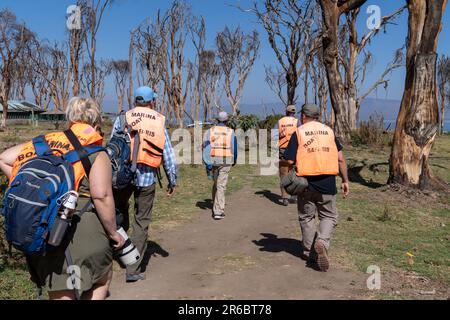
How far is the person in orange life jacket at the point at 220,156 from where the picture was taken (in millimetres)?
7988

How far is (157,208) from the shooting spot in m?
8.59

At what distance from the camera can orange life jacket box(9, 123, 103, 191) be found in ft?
9.02

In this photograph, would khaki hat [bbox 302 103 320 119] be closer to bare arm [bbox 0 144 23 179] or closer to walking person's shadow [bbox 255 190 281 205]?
bare arm [bbox 0 144 23 179]

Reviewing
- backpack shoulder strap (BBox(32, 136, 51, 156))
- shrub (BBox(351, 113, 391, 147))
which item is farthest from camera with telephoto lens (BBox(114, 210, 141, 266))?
shrub (BBox(351, 113, 391, 147))

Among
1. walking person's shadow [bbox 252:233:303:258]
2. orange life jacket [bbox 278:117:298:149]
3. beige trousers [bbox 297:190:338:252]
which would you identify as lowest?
walking person's shadow [bbox 252:233:303:258]

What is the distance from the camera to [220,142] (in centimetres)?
802

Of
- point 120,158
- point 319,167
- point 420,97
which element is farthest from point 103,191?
point 420,97

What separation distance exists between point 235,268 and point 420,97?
638cm

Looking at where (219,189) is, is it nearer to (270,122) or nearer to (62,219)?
(62,219)

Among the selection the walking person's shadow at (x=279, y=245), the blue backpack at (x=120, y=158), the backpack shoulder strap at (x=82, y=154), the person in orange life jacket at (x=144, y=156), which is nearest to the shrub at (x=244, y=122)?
the walking person's shadow at (x=279, y=245)

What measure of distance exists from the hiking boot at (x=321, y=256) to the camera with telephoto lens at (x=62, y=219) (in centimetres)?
309

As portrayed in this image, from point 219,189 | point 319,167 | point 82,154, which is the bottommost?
point 219,189

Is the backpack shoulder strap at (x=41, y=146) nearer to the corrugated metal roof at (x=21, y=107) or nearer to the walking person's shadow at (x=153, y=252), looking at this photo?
the walking person's shadow at (x=153, y=252)

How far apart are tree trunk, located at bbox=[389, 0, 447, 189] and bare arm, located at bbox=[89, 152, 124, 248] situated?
827 cm
